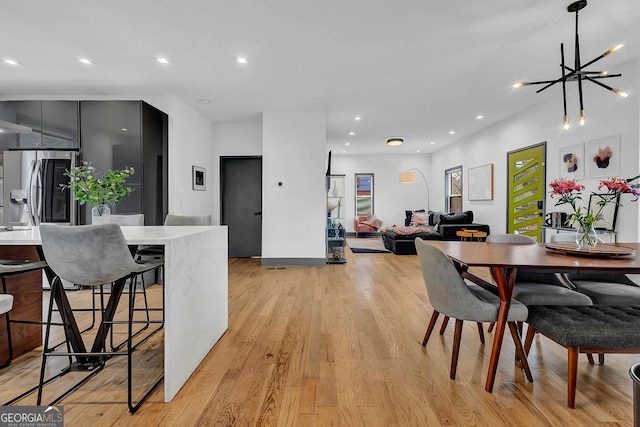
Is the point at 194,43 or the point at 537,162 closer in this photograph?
the point at 194,43

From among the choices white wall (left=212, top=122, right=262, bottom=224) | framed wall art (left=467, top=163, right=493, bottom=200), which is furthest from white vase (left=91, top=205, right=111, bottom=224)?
framed wall art (left=467, top=163, right=493, bottom=200)

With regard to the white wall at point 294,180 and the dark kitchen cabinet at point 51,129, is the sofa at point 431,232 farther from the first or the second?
the dark kitchen cabinet at point 51,129

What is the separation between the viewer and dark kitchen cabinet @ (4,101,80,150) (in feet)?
13.3

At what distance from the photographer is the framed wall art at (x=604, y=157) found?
12.0ft

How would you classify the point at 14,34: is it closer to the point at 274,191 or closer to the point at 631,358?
the point at 274,191

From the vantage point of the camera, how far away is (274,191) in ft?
17.5

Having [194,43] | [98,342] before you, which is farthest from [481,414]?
[194,43]

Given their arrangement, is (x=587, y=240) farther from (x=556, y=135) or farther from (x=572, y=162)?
(x=556, y=135)

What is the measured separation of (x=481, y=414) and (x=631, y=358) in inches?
59.7

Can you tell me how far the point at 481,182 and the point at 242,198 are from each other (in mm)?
5353

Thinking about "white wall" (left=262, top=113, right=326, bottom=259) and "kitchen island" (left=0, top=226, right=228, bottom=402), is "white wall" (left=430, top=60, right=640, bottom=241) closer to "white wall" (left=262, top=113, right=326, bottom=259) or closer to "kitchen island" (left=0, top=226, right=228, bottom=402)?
"white wall" (left=262, top=113, right=326, bottom=259)

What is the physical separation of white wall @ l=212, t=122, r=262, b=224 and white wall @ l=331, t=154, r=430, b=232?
4.62 meters

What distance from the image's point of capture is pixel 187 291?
5.96 ft

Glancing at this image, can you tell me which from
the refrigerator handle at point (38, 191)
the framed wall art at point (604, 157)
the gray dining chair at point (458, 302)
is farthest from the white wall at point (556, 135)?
the refrigerator handle at point (38, 191)
